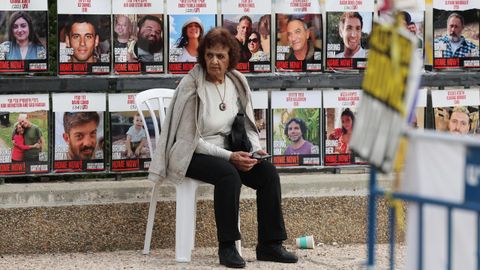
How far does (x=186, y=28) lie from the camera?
7.26 m

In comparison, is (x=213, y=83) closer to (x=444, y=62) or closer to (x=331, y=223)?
(x=331, y=223)

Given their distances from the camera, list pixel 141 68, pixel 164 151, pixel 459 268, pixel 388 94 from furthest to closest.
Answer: pixel 141 68 → pixel 164 151 → pixel 459 268 → pixel 388 94

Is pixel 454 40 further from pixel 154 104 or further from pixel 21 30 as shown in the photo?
pixel 21 30

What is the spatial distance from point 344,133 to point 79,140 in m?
1.80

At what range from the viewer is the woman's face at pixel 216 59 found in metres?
6.75

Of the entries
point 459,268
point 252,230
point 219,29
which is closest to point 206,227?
point 252,230

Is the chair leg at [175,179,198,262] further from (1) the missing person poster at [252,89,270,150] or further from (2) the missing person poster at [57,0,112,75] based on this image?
(2) the missing person poster at [57,0,112,75]

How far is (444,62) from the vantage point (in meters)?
7.61

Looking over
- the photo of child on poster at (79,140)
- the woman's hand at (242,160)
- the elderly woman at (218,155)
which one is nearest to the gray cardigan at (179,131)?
the elderly woman at (218,155)

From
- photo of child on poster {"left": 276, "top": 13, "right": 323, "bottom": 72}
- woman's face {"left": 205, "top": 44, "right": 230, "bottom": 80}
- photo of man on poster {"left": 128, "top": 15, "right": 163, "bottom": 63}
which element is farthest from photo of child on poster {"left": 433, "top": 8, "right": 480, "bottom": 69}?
photo of man on poster {"left": 128, "top": 15, "right": 163, "bottom": 63}

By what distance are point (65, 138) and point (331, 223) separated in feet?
6.05

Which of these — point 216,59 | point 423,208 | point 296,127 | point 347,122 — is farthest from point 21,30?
point 423,208

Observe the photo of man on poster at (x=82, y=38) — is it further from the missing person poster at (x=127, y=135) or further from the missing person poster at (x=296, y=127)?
the missing person poster at (x=296, y=127)

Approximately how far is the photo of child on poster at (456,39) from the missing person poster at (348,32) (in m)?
0.49
